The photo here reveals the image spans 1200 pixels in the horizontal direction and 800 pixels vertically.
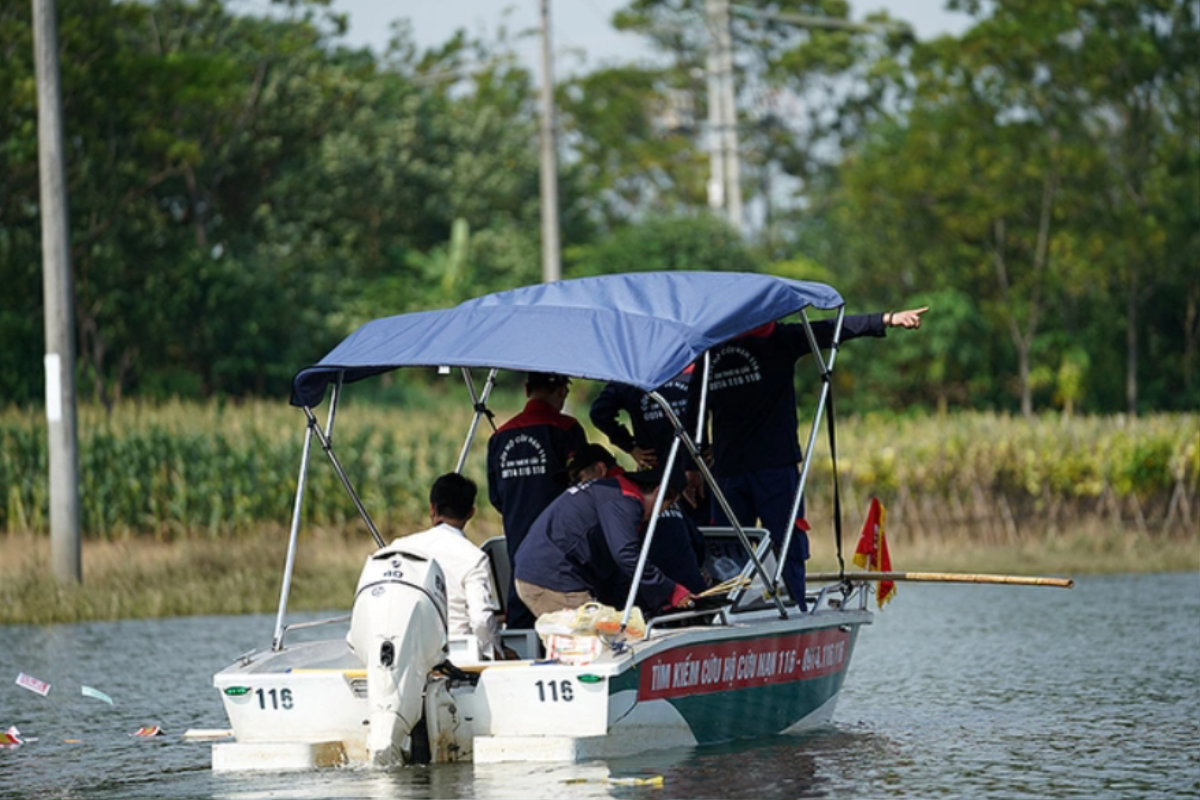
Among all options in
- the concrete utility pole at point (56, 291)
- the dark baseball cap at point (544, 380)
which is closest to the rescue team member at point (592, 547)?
the dark baseball cap at point (544, 380)

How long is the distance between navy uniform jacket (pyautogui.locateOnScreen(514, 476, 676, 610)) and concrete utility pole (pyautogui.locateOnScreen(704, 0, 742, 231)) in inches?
1538

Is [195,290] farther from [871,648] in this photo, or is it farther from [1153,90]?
[871,648]

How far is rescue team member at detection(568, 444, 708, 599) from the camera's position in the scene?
11.1m

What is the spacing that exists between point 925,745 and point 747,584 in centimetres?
137

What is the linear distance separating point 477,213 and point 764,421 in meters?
36.4

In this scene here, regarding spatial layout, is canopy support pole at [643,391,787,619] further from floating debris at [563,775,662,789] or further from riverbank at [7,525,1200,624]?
riverbank at [7,525,1200,624]

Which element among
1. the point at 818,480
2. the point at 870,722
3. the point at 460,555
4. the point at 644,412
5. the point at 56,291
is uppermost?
the point at 56,291

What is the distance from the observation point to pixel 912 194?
40.0 m

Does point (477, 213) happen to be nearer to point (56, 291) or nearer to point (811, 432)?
point (56, 291)

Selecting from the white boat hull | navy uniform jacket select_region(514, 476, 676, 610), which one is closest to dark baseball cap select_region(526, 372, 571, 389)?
navy uniform jacket select_region(514, 476, 676, 610)

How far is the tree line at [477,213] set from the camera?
123 feet

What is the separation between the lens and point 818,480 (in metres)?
27.3

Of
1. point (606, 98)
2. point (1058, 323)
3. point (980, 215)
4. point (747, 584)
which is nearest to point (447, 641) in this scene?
point (747, 584)

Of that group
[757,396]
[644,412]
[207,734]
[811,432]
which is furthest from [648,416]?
[207,734]
